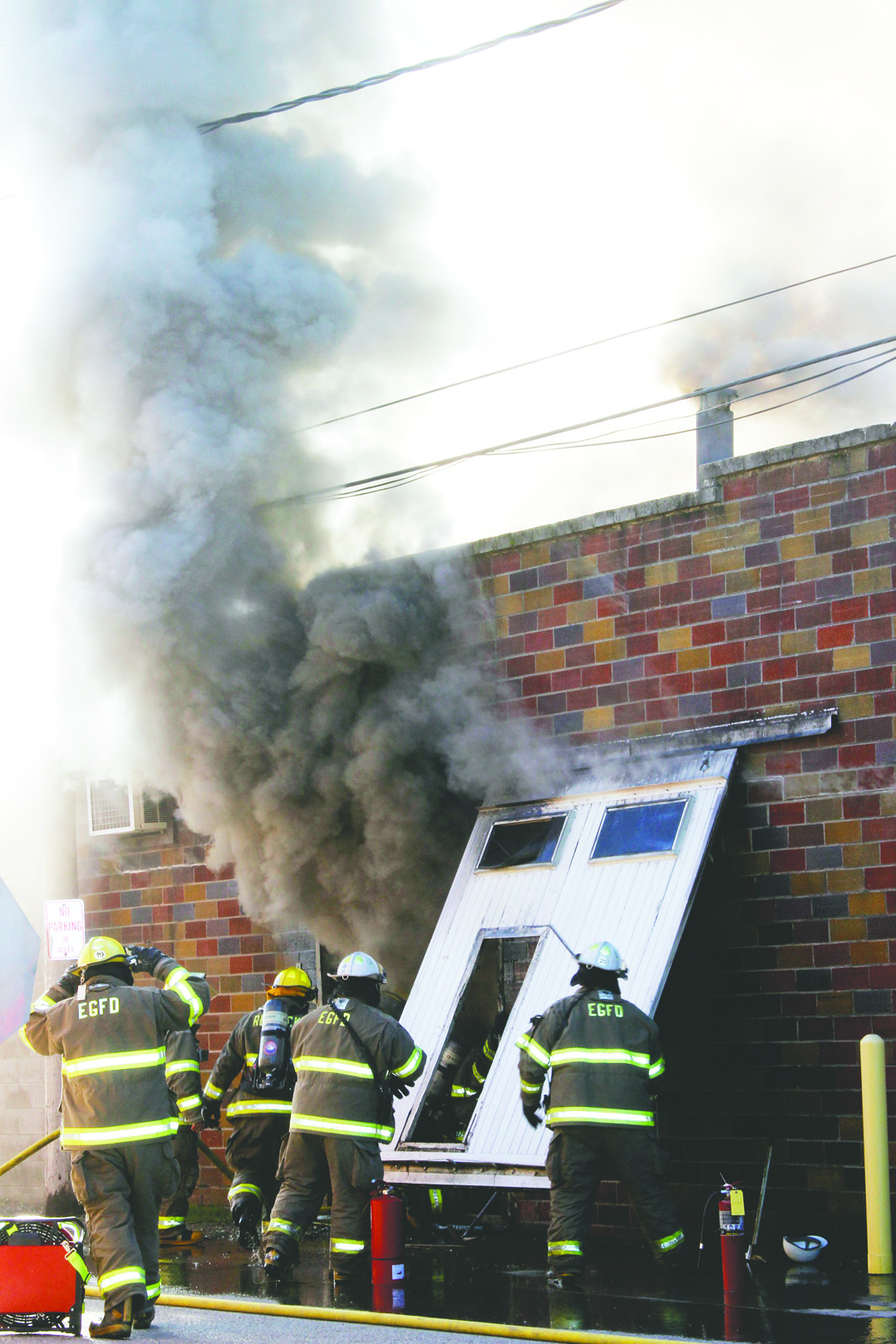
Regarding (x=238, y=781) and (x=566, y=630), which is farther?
(x=238, y=781)

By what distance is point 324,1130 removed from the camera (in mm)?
7953

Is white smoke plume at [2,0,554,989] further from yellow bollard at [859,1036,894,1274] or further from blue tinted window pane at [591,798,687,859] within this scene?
yellow bollard at [859,1036,894,1274]

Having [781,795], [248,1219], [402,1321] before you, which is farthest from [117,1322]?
[781,795]

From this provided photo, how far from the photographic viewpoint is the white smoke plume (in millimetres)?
10766

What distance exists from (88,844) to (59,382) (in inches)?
158

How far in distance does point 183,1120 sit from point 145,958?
2659mm

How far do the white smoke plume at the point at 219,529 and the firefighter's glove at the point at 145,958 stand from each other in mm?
3300

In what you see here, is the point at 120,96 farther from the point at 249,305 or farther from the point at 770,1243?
the point at 770,1243

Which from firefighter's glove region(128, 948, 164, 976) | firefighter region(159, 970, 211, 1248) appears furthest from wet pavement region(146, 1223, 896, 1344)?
firefighter's glove region(128, 948, 164, 976)

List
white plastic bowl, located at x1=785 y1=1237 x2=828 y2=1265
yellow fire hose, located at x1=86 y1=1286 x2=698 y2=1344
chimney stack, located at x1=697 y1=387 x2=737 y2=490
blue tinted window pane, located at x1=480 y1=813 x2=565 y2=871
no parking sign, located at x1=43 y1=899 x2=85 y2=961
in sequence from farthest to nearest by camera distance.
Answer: no parking sign, located at x1=43 y1=899 x2=85 y2=961
chimney stack, located at x1=697 y1=387 x2=737 y2=490
blue tinted window pane, located at x1=480 y1=813 x2=565 y2=871
white plastic bowl, located at x1=785 y1=1237 x2=828 y2=1265
yellow fire hose, located at x1=86 y1=1286 x2=698 y2=1344

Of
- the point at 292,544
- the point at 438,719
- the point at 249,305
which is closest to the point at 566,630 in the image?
the point at 438,719

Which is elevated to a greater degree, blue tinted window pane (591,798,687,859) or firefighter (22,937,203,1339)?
blue tinted window pane (591,798,687,859)

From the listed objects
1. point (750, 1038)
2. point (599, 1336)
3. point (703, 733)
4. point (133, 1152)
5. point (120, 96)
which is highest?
point (120, 96)

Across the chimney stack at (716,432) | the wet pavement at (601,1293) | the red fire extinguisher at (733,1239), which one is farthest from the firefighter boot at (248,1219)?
the chimney stack at (716,432)
